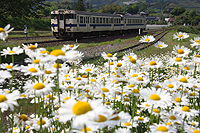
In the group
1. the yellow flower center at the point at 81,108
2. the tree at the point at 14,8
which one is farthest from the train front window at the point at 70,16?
the yellow flower center at the point at 81,108

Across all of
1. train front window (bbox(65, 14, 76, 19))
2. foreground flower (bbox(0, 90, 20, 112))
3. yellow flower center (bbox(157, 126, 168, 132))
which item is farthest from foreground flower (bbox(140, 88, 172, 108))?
train front window (bbox(65, 14, 76, 19))

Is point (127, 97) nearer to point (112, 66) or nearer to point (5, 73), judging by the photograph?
point (112, 66)

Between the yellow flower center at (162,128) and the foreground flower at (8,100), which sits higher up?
the foreground flower at (8,100)

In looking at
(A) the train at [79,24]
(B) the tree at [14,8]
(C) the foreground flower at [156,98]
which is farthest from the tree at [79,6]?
(C) the foreground flower at [156,98]

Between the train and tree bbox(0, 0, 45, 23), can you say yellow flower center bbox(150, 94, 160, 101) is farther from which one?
the train

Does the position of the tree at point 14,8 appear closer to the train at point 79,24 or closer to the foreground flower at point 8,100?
the train at point 79,24

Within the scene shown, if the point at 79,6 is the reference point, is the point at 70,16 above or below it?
below

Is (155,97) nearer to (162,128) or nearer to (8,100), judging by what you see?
(162,128)

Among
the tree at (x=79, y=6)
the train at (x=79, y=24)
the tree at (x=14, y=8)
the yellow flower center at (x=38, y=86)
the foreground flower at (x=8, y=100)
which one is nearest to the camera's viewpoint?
the foreground flower at (x=8, y=100)

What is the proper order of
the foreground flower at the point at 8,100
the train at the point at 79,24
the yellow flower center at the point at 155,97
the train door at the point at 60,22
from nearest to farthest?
the foreground flower at the point at 8,100
the yellow flower center at the point at 155,97
the train at the point at 79,24
the train door at the point at 60,22

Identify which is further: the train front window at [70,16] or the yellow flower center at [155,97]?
the train front window at [70,16]

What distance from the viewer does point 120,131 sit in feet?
5.55

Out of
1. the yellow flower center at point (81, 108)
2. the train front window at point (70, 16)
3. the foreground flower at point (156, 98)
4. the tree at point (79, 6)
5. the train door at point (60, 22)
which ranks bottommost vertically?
the foreground flower at point (156, 98)

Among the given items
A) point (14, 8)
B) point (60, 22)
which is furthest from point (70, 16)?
point (14, 8)
